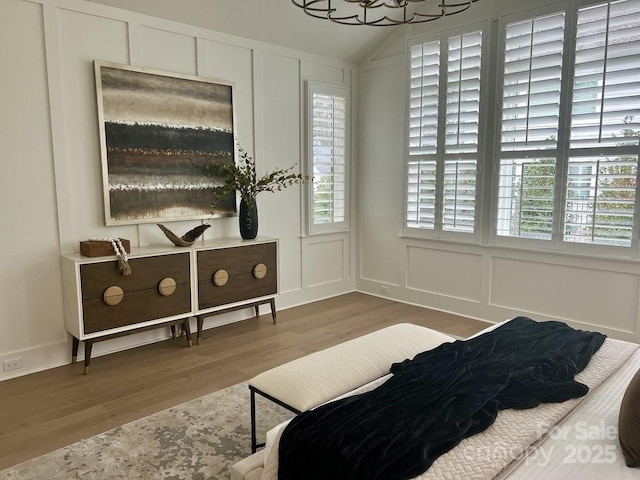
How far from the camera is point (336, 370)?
224 cm

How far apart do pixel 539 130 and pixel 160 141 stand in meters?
3.18

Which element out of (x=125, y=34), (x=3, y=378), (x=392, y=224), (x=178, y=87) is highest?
(x=125, y=34)

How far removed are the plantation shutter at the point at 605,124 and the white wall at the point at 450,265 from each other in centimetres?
34

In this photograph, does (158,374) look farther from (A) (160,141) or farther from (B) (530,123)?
(B) (530,123)

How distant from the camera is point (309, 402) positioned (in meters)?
2.04

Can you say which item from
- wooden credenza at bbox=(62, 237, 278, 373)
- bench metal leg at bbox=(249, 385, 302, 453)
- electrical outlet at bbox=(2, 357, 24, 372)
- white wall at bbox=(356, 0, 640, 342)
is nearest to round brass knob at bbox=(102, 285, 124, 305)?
wooden credenza at bbox=(62, 237, 278, 373)

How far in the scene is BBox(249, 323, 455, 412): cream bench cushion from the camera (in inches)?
82.7

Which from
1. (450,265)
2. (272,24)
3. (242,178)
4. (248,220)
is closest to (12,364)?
(248,220)

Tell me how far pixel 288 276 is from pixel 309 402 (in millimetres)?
3063

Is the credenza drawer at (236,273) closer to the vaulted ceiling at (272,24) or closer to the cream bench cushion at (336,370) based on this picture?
the cream bench cushion at (336,370)

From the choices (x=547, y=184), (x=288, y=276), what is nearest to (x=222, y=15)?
(x=288, y=276)

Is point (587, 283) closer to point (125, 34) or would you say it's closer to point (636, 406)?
point (636, 406)

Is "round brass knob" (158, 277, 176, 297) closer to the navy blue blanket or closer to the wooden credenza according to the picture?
the wooden credenza

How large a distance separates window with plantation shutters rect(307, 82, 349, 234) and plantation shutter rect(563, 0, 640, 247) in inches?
93.4
